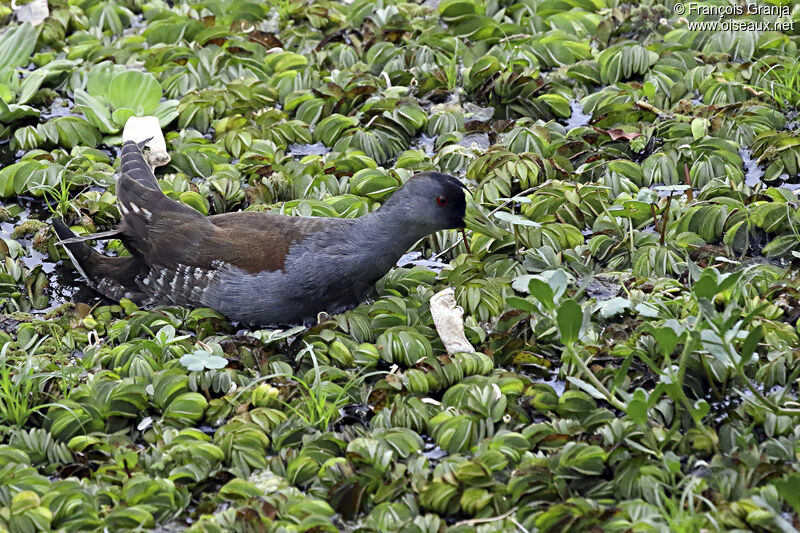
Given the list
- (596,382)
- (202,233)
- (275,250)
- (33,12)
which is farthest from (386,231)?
(33,12)

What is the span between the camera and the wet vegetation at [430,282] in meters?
4.61

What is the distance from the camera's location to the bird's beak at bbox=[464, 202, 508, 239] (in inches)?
240

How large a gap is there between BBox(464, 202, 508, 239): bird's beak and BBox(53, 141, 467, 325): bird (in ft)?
0.22

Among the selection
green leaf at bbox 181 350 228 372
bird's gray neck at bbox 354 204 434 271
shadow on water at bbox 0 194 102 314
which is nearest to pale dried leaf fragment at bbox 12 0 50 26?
shadow on water at bbox 0 194 102 314

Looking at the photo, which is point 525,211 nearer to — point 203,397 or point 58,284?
point 203,397

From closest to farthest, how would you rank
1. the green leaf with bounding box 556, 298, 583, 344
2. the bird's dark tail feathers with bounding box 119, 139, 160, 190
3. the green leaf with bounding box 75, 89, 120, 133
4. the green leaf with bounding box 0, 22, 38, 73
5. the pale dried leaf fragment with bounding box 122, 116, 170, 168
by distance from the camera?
the green leaf with bounding box 556, 298, 583, 344 < the bird's dark tail feathers with bounding box 119, 139, 160, 190 < the pale dried leaf fragment with bounding box 122, 116, 170, 168 < the green leaf with bounding box 75, 89, 120, 133 < the green leaf with bounding box 0, 22, 38, 73

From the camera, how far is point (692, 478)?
450 centimetres

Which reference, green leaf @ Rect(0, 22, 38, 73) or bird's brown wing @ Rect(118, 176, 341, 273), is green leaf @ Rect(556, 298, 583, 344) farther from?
green leaf @ Rect(0, 22, 38, 73)

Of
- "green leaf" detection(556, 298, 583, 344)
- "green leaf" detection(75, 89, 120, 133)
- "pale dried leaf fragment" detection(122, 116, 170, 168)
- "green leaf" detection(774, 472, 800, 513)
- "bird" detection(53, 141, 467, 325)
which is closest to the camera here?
"green leaf" detection(774, 472, 800, 513)

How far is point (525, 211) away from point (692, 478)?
2590mm

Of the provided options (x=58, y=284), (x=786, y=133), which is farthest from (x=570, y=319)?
(x=58, y=284)

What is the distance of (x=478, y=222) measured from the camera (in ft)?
20.1

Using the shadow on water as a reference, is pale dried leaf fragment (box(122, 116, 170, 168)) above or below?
above

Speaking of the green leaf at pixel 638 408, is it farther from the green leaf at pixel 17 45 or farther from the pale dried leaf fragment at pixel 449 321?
the green leaf at pixel 17 45
